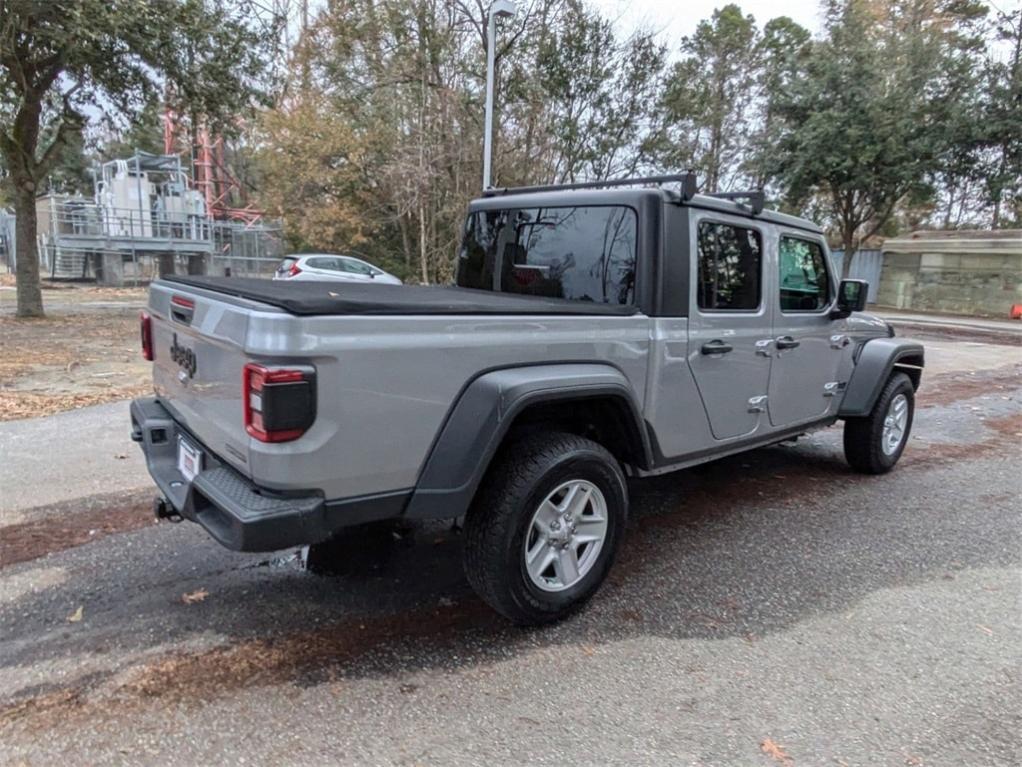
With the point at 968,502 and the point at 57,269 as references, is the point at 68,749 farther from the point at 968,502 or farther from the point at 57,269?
the point at 57,269

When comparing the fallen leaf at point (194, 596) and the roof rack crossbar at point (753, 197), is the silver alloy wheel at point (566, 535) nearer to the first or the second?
the fallen leaf at point (194, 596)

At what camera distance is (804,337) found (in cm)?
434

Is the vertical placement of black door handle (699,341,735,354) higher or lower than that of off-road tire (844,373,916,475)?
higher

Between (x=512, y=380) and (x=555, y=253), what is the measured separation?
1338 mm

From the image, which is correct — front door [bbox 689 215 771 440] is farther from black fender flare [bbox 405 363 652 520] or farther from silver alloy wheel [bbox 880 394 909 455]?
silver alloy wheel [bbox 880 394 909 455]

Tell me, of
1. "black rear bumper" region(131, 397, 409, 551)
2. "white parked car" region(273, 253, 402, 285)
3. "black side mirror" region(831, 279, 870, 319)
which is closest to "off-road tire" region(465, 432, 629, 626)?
"black rear bumper" region(131, 397, 409, 551)

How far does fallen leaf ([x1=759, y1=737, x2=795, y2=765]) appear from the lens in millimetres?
2226

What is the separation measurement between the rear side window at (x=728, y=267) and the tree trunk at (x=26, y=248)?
1465cm

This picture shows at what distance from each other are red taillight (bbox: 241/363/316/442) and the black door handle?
2.12m

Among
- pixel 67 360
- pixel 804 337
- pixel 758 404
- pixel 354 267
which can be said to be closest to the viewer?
pixel 758 404

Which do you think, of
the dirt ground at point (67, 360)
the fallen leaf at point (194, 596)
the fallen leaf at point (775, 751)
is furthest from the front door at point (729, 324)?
the dirt ground at point (67, 360)

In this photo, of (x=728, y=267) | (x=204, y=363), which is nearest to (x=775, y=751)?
(x=728, y=267)

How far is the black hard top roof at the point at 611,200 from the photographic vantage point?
3344 millimetres

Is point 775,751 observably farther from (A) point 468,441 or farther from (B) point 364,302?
(B) point 364,302
